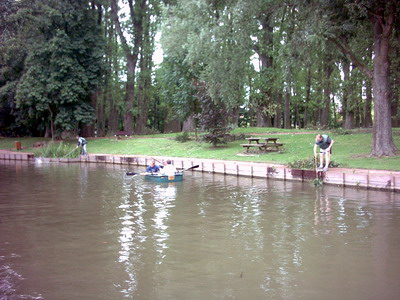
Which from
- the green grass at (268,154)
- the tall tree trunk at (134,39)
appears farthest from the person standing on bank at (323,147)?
the tall tree trunk at (134,39)

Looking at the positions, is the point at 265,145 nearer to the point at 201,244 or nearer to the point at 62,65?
the point at 201,244

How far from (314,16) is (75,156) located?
19.1m

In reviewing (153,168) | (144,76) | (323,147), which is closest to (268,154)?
(323,147)

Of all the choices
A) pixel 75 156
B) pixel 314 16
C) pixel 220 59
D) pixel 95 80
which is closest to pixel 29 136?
pixel 95 80

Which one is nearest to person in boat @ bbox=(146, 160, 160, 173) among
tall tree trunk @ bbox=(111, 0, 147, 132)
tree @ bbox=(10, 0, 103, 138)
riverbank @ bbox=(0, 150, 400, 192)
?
riverbank @ bbox=(0, 150, 400, 192)

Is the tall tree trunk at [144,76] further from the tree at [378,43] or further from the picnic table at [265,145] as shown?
the tree at [378,43]

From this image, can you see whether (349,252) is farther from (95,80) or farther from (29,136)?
(29,136)

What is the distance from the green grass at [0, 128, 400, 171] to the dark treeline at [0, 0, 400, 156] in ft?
5.36

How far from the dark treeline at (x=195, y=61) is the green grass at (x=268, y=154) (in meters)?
1.64

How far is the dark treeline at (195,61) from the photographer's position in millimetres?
19812

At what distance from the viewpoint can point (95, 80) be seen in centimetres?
3991

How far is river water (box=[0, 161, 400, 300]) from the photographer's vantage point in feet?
22.0

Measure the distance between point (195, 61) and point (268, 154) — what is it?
22.4 ft

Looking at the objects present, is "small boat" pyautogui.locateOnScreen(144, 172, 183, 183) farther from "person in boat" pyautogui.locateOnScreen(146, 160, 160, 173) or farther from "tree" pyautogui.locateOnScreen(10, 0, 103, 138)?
"tree" pyautogui.locateOnScreen(10, 0, 103, 138)
